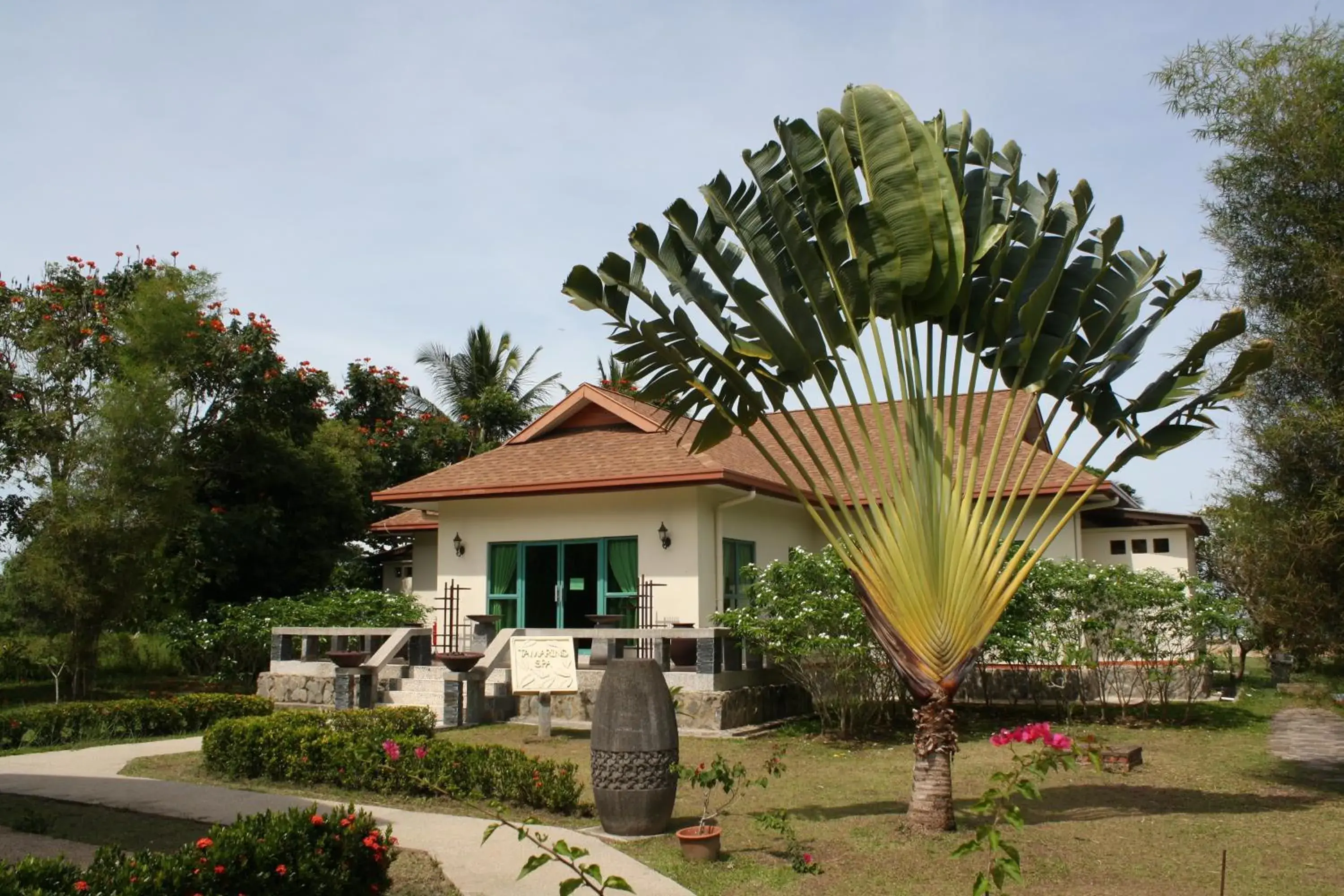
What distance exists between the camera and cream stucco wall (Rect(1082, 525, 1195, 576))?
1912 centimetres

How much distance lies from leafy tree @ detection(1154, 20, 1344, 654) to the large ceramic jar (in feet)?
20.7

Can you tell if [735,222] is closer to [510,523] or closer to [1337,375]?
[1337,375]

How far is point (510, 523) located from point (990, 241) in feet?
38.5

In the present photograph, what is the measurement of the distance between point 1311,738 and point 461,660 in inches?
467

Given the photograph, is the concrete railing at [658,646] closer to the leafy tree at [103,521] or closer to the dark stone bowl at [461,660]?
the dark stone bowl at [461,660]

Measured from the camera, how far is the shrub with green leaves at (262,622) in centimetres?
1961

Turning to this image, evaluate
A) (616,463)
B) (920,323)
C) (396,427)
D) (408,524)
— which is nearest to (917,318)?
(920,323)

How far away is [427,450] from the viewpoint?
32.2 metres

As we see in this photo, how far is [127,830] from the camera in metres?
8.18

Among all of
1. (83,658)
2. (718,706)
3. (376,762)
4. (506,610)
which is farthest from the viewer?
(506,610)

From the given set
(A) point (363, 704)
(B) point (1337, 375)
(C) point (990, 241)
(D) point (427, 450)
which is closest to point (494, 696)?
(A) point (363, 704)

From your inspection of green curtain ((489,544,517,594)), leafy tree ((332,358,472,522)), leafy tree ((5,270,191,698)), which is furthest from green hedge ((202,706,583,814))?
leafy tree ((332,358,472,522))

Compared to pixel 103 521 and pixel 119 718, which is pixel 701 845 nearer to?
pixel 119 718

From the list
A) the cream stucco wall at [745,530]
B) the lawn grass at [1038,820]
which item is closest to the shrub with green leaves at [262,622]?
the cream stucco wall at [745,530]
